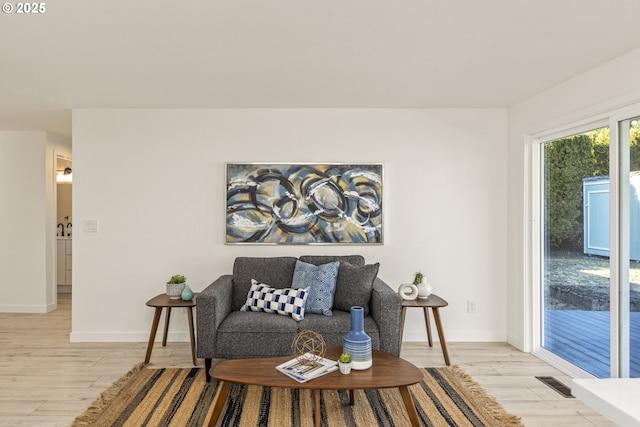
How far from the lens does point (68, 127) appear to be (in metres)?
5.01

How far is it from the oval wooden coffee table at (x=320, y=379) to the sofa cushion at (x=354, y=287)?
0.97m

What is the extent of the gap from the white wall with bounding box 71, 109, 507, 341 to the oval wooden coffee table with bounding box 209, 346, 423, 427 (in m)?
1.77

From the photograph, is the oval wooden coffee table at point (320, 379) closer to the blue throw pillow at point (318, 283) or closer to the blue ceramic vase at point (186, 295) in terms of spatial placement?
the blue throw pillow at point (318, 283)

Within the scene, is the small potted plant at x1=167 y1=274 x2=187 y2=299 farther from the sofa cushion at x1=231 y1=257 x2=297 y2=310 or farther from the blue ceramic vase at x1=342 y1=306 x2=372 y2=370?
the blue ceramic vase at x1=342 y1=306 x2=372 y2=370

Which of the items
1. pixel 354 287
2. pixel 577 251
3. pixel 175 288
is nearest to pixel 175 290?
pixel 175 288

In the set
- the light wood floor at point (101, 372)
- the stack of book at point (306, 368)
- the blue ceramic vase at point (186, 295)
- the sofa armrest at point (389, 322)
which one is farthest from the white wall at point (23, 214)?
the sofa armrest at point (389, 322)

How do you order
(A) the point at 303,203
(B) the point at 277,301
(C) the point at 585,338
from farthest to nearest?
(A) the point at 303,203 → (B) the point at 277,301 → (C) the point at 585,338

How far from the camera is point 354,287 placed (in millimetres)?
3400

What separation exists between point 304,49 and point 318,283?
6.10 feet

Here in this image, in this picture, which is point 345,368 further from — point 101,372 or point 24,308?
point 24,308

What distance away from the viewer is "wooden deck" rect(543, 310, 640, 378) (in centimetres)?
268

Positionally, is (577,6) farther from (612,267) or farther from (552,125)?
(612,267)

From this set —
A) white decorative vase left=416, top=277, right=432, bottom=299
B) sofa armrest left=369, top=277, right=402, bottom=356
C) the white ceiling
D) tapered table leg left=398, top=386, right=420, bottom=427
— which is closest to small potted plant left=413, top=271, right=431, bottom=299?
white decorative vase left=416, top=277, right=432, bottom=299

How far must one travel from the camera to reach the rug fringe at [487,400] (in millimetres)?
2443
